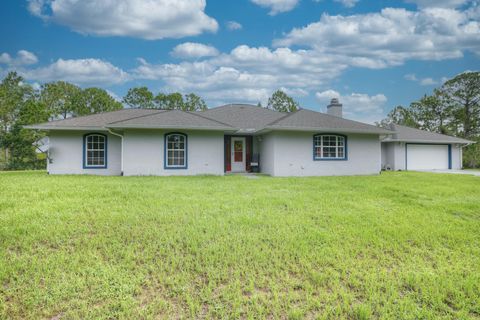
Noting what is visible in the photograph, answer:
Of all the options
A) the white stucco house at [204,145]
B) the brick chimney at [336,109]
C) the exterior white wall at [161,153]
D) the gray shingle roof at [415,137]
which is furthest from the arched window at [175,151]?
the gray shingle roof at [415,137]

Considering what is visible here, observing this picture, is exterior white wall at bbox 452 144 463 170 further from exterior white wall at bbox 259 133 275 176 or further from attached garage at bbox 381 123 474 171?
exterior white wall at bbox 259 133 275 176

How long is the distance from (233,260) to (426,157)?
76.5ft

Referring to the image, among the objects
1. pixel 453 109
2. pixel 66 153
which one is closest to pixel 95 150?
pixel 66 153

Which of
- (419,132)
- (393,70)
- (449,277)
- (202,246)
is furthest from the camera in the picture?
(419,132)

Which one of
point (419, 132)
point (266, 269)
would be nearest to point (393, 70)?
point (419, 132)

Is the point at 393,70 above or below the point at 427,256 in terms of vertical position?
above

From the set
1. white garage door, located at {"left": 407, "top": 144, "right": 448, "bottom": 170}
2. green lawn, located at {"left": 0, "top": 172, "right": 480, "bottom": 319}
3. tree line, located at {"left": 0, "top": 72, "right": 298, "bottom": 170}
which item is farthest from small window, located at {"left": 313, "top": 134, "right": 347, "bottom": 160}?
tree line, located at {"left": 0, "top": 72, "right": 298, "bottom": 170}

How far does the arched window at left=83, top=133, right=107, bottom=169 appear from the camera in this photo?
1496 cm

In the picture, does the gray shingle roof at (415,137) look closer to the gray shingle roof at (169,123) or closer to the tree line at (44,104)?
the gray shingle roof at (169,123)

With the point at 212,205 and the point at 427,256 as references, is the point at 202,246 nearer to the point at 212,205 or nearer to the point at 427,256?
the point at 212,205

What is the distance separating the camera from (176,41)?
21500 mm

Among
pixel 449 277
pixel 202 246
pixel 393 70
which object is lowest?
pixel 449 277

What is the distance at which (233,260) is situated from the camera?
4207 millimetres

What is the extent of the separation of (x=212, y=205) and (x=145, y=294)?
11.9 ft
